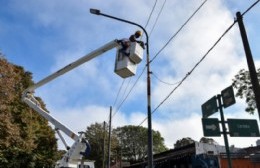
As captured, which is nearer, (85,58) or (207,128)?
(207,128)

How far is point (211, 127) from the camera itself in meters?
10.1

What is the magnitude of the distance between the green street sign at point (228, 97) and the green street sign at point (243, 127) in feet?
2.16

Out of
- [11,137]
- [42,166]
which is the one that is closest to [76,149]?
[11,137]

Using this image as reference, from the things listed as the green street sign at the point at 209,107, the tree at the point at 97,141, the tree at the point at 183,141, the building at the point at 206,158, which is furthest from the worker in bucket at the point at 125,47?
the tree at the point at 183,141

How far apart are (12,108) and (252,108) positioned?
24127 mm

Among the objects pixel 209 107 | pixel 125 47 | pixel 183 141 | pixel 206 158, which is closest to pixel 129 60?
pixel 125 47

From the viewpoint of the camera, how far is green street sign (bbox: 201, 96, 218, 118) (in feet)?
34.5

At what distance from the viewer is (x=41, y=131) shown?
35250 millimetres

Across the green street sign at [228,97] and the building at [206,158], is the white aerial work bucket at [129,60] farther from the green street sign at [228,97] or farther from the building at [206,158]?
the building at [206,158]

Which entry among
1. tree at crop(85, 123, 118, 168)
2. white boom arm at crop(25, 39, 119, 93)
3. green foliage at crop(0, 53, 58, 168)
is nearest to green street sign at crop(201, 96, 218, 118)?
white boom arm at crop(25, 39, 119, 93)

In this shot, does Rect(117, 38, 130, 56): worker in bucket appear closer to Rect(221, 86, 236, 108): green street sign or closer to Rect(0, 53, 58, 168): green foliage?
Rect(221, 86, 236, 108): green street sign

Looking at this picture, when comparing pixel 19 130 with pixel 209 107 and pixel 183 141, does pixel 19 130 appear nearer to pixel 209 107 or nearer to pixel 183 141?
pixel 209 107

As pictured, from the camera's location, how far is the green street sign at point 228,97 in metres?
9.87

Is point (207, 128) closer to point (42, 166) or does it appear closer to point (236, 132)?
Result: point (236, 132)
